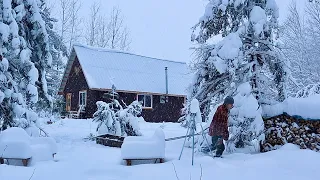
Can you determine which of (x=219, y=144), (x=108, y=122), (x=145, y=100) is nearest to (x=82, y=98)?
(x=145, y=100)

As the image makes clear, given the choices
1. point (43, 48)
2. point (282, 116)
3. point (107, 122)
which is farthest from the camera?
point (107, 122)

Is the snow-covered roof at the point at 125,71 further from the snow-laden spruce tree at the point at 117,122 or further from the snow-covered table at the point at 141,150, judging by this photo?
the snow-covered table at the point at 141,150

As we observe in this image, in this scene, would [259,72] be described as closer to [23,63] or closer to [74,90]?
[23,63]

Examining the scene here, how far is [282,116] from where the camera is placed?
29.3 feet

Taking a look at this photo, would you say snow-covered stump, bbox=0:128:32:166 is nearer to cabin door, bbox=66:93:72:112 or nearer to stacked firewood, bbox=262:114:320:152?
stacked firewood, bbox=262:114:320:152

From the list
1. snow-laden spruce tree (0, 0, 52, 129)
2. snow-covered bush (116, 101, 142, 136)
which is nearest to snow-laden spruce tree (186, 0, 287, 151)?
snow-covered bush (116, 101, 142, 136)

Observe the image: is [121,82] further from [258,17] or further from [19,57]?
[258,17]

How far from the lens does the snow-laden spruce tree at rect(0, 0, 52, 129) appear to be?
950cm

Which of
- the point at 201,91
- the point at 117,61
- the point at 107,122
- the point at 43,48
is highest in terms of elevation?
the point at 117,61

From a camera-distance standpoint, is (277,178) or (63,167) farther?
(63,167)

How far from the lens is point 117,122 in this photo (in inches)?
521

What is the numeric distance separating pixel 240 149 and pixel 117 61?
740 inches

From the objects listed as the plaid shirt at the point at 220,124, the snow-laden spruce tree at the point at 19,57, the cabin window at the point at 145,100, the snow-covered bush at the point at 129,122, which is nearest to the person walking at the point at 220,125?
the plaid shirt at the point at 220,124

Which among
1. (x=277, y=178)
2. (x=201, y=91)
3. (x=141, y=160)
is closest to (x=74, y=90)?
(x=201, y=91)
